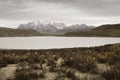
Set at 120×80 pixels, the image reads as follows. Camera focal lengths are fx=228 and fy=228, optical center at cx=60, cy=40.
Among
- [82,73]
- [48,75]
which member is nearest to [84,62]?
[82,73]

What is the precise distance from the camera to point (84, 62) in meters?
11.4

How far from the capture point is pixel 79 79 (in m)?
8.39

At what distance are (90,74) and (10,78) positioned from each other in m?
3.23

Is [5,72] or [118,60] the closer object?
[5,72]

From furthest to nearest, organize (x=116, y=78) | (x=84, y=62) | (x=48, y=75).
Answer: (x=84, y=62) < (x=48, y=75) < (x=116, y=78)

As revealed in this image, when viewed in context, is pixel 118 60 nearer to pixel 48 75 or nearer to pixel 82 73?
pixel 82 73

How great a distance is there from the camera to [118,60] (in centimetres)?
1203

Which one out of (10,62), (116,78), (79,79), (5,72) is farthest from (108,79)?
(10,62)

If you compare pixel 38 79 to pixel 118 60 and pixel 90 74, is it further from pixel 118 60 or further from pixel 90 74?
pixel 118 60

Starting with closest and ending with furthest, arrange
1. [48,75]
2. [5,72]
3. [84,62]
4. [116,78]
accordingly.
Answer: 1. [116,78]
2. [48,75]
3. [5,72]
4. [84,62]

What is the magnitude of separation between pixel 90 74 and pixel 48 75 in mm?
1734

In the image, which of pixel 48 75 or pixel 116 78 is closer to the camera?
pixel 116 78

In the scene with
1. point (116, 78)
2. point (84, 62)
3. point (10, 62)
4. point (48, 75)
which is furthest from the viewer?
point (10, 62)

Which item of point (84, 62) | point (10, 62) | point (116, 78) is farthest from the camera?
point (10, 62)
